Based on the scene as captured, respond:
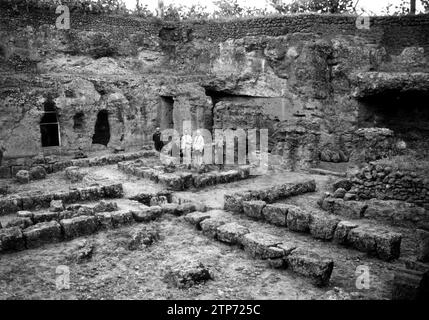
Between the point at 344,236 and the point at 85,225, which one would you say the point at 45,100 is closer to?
the point at 85,225

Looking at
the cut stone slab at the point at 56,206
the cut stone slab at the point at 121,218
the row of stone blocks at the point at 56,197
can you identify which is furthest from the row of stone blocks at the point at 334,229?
the cut stone slab at the point at 56,206

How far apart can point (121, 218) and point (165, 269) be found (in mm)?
2374

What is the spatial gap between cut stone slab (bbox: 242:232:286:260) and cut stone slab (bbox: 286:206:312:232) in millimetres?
1221

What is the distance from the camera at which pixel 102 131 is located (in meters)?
19.2

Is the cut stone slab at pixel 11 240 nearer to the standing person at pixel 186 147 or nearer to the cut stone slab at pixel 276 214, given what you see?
the cut stone slab at pixel 276 214

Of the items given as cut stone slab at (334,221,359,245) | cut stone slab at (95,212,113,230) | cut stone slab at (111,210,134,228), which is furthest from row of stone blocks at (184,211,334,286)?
cut stone slab at (95,212,113,230)

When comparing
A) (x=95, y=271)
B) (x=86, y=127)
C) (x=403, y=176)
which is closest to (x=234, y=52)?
(x=86, y=127)

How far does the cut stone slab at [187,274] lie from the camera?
607cm

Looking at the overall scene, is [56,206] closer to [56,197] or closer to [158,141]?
[56,197]

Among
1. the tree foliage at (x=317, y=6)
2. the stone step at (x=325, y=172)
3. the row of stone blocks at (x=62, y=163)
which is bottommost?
the stone step at (x=325, y=172)

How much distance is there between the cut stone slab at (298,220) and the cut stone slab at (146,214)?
2.97 metres

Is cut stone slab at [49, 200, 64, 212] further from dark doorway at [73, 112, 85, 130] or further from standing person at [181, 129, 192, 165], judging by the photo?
dark doorway at [73, 112, 85, 130]

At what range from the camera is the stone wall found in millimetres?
9224

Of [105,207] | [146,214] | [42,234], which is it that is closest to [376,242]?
[146,214]
